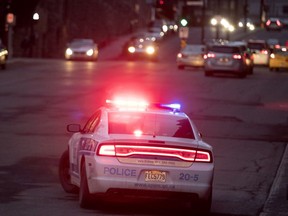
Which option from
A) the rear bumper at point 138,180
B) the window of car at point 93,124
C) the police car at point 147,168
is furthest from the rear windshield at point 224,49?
the rear bumper at point 138,180

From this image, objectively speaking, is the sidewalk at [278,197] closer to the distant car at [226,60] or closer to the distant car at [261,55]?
the distant car at [226,60]

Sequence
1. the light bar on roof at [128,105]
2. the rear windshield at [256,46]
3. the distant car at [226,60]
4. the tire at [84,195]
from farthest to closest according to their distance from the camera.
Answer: the rear windshield at [256,46], the distant car at [226,60], the light bar on roof at [128,105], the tire at [84,195]

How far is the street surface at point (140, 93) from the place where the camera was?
13.7 meters

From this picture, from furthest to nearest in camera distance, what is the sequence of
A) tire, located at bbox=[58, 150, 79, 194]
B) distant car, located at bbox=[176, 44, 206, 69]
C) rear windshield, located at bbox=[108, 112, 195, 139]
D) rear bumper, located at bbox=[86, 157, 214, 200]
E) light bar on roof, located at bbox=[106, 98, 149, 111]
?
1. distant car, located at bbox=[176, 44, 206, 69]
2. tire, located at bbox=[58, 150, 79, 194]
3. light bar on roof, located at bbox=[106, 98, 149, 111]
4. rear windshield, located at bbox=[108, 112, 195, 139]
5. rear bumper, located at bbox=[86, 157, 214, 200]

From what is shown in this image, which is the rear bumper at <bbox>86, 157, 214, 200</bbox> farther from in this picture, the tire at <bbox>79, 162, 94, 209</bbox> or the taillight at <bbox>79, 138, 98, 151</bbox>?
the taillight at <bbox>79, 138, 98, 151</bbox>

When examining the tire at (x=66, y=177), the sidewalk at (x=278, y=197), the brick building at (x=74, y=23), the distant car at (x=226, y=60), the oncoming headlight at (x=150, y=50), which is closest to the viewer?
the sidewalk at (x=278, y=197)

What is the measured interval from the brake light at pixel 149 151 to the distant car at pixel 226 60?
38.0 meters

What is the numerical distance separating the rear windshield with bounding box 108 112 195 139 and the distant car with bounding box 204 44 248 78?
122ft

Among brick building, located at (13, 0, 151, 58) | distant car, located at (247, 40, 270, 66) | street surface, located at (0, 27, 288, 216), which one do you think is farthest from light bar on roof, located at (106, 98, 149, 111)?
brick building, located at (13, 0, 151, 58)

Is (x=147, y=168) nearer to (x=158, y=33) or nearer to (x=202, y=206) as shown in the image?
(x=202, y=206)

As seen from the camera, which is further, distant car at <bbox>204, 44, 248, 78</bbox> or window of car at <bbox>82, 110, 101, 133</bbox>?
distant car at <bbox>204, 44, 248, 78</bbox>

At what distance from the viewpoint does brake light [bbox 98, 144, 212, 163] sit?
12.1 meters

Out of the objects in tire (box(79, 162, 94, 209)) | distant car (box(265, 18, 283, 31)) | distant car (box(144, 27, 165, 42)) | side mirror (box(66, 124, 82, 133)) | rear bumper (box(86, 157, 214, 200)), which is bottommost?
distant car (box(265, 18, 283, 31))

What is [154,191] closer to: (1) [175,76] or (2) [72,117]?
→ (2) [72,117]
